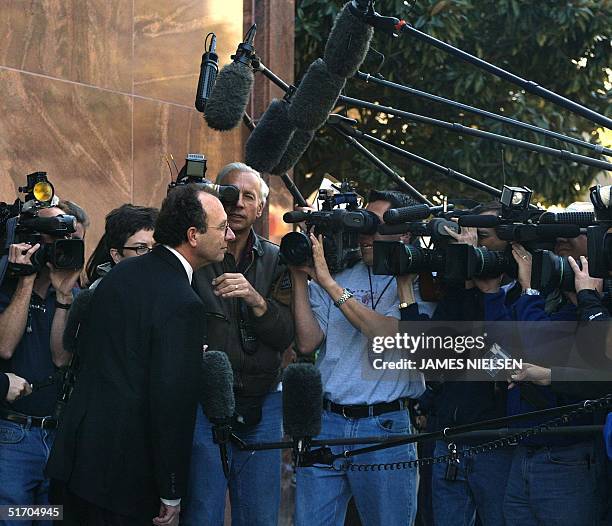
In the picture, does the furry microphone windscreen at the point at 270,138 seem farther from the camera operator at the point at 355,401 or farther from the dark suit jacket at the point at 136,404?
the dark suit jacket at the point at 136,404

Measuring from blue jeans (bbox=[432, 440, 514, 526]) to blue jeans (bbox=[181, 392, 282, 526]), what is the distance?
717 millimetres

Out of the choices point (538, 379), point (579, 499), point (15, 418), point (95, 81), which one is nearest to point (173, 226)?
point (15, 418)

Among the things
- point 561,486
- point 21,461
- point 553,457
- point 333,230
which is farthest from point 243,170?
point 561,486

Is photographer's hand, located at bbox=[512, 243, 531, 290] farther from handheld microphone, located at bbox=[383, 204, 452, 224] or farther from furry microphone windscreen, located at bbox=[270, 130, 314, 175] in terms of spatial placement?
furry microphone windscreen, located at bbox=[270, 130, 314, 175]

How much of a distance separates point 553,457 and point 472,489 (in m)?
0.50

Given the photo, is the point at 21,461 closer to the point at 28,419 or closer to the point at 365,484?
the point at 28,419

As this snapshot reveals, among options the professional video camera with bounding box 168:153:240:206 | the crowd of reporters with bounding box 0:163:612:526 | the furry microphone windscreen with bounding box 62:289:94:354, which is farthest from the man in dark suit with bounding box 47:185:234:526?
the professional video camera with bounding box 168:153:240:206

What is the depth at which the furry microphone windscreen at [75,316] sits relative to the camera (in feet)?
15.8

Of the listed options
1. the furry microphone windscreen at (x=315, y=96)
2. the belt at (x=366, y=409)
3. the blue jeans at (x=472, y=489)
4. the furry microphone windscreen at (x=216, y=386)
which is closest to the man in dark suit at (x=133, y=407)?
the furry microphone windscreen at (x=216, y=386)

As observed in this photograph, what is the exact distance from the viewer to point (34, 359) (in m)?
5.12

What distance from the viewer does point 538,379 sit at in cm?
464

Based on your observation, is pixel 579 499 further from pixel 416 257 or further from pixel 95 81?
pixel 95 81

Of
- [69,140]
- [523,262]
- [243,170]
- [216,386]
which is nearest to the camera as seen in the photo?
[216,386]

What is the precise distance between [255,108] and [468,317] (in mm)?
3237
